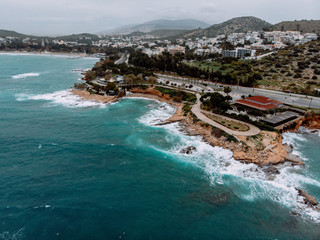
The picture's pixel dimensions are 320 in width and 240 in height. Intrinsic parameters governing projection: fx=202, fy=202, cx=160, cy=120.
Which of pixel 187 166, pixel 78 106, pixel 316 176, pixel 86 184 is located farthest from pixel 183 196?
pixel 78 106

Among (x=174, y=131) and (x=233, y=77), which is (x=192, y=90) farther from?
(x=174, y=131)

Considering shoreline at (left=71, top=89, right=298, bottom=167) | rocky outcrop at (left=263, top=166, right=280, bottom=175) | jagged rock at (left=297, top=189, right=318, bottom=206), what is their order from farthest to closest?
shoreline at (left=71, top=89, right=298, bottom=167) < rocky outcrop at (left=263, top=166, right=280, bottom=175) < jagged rock at (left=297, top=189, right=318, bottom=206)

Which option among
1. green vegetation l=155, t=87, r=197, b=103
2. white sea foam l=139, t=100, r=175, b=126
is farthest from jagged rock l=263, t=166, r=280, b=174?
green vegetation l=155, t=87, r=197, b=103

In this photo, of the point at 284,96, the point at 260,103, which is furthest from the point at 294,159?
the point at 284,96

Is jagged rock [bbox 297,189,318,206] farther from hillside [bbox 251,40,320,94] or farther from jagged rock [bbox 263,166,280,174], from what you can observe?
hillside [bbox 251,40,320,94]

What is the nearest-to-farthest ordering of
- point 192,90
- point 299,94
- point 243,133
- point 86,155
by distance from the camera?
point 86,155
point 243,133
point 299,94
point 192,90

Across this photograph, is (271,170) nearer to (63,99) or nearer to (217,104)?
(217,104)
